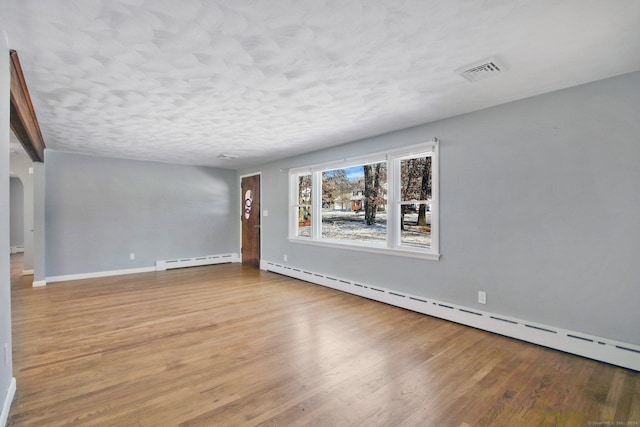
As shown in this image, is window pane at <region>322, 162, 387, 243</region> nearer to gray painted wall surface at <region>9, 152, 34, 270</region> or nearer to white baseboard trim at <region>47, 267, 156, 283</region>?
white baseboard trim at <region>47, 267, 156, 283</region>

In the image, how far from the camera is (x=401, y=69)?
90.0 inches

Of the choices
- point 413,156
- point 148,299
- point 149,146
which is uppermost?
point 149,146

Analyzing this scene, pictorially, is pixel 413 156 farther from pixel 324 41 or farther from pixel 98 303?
pixel 98 303

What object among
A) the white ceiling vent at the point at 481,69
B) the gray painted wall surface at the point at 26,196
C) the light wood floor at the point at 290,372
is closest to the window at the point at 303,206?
the light wood floor at the point at 290,372

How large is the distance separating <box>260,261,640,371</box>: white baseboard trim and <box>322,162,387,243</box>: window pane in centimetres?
82

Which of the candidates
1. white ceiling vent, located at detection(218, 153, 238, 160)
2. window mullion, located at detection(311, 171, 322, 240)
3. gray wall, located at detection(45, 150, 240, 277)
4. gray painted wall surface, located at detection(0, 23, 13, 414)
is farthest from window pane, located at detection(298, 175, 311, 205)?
A: gray painted wall surface, located at detection(0, 23, 13, 414)

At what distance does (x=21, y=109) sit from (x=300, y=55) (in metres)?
2.55

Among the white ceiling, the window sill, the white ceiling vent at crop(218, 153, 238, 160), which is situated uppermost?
the white ceiling

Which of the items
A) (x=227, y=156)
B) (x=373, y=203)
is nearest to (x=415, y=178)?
(x=373, y=203)

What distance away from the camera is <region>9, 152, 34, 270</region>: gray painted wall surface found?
6.00 meters

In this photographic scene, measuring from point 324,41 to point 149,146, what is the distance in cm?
404

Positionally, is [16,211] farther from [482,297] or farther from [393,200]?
[482,297]

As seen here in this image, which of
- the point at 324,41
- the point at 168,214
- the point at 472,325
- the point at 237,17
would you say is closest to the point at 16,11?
the point at 237,17

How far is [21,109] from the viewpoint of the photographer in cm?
261
